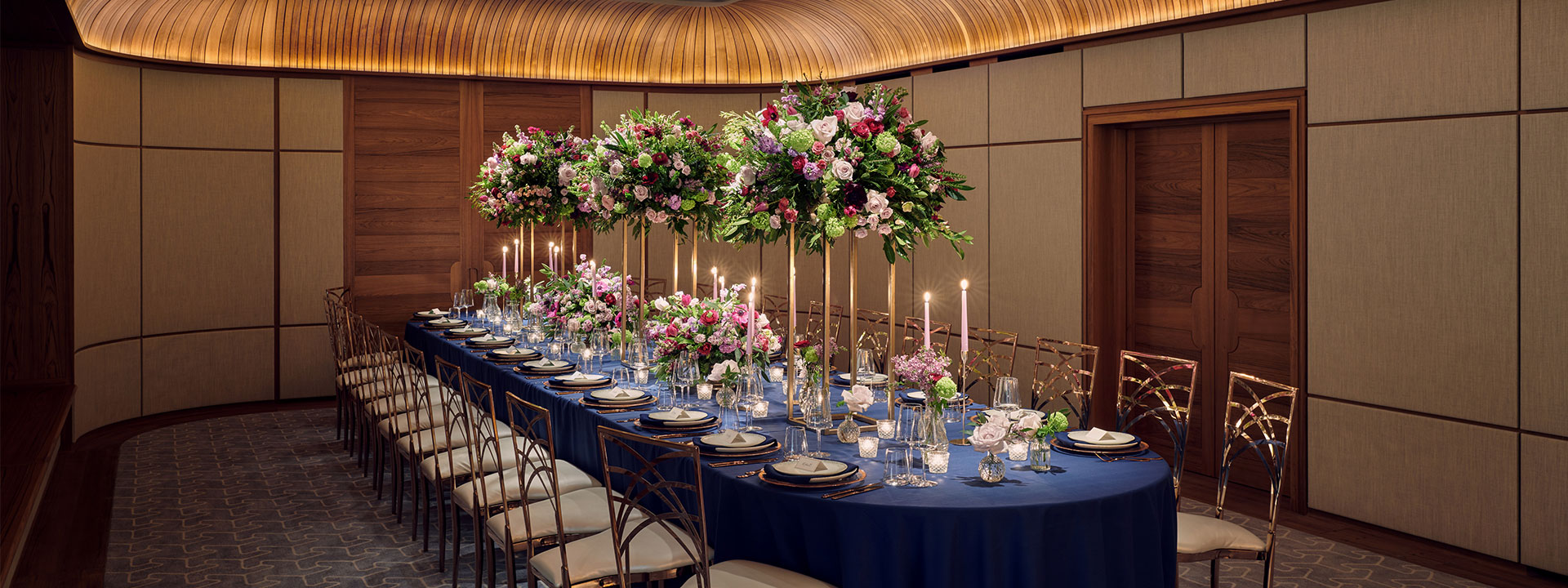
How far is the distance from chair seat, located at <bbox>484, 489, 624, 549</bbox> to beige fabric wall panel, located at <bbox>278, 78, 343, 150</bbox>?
20.1ft

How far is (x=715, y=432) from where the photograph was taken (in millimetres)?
4234

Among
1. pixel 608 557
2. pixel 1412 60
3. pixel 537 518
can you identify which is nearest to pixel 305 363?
pixel 537 518

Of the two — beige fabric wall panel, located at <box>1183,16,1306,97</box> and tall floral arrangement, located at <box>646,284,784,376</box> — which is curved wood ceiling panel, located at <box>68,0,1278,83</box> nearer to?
beige fabric wall panel, located at <box>1183,16,1306,97</box>

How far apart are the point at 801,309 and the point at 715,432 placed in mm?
6106

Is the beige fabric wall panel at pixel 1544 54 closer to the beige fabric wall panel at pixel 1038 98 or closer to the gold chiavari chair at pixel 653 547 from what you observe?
the beige fabric wall panel at pixel 1038 98

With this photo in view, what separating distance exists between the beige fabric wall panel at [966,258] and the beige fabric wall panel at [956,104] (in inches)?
4.5

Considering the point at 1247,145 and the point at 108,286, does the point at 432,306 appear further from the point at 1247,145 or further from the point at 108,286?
the point at 1247,145

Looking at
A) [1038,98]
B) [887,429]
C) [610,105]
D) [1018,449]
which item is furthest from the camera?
[610,105]

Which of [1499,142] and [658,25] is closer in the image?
Answer: [1499,142]

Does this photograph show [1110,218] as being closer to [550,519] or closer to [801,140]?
[801,140]

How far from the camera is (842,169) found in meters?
3.78

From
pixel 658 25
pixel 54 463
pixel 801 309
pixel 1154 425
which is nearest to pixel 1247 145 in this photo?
pixel 1154 425

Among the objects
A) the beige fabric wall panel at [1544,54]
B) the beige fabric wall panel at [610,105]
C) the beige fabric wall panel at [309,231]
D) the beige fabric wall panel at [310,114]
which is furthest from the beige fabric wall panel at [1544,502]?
the beige fabric wall panel at [310,114]

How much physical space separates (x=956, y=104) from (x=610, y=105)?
348cm
